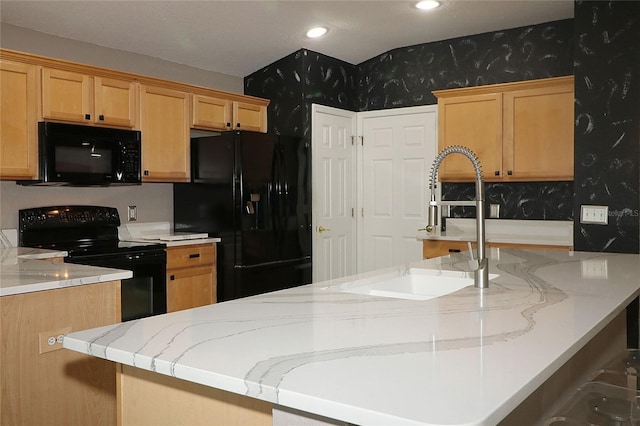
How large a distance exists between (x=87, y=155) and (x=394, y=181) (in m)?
2.79

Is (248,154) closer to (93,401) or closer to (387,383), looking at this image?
(93,401)

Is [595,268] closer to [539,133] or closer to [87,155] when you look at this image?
[539,133]

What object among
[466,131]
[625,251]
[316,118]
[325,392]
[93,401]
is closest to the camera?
[325,392]

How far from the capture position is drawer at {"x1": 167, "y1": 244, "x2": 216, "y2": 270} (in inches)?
167

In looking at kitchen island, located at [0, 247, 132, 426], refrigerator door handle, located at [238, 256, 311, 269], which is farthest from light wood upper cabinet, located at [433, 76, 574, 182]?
kitchen island, located at [0, 247, 132, 426]

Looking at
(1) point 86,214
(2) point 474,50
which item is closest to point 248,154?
(1) point 86,214

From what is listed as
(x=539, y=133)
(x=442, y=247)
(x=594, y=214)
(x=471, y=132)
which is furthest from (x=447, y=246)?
(x=594, y=214)

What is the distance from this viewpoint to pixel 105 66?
4.37 meters

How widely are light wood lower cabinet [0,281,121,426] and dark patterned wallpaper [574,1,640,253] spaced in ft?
8.97

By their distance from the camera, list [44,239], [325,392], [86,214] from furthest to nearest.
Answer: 1. [86,214]
2. [44,239]
3. [325,392]

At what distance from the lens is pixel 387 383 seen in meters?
0.93

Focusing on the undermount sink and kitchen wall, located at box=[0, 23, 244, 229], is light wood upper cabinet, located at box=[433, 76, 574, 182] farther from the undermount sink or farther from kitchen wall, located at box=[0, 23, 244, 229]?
the undermount sink

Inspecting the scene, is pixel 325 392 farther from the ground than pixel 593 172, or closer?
closer

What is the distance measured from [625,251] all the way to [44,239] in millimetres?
3733
